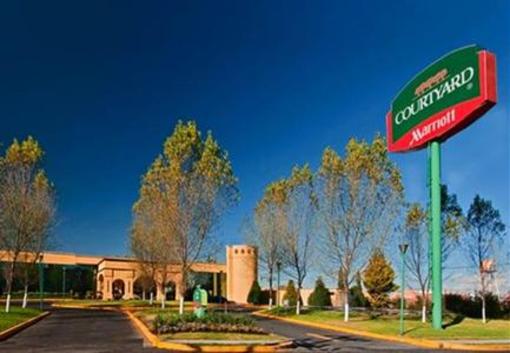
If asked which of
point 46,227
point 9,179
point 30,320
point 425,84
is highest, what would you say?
point 425,84

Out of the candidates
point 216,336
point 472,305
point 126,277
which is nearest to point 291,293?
point 472,305

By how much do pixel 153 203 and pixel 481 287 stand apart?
18477 millimetres

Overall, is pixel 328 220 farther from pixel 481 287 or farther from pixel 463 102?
pixel 463 102

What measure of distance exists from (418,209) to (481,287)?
5199mm

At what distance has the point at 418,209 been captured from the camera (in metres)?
34.1

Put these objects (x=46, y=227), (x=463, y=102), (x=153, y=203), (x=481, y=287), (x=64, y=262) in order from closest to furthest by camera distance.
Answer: (x=463, y=102) → (x=481, y=287) → (x=153, y=203) → (x=46, y=227) → (x=64, y=262)

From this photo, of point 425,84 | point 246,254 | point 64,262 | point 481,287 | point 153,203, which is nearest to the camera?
point 425,84

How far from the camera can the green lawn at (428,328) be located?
22.5m

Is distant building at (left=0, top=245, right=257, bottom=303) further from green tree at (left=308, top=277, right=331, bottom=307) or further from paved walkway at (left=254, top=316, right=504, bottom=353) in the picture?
paved walkway at (left=254, top=316, right=504, bottom=353)

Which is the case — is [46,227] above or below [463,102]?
below

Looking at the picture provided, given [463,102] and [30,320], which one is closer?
[463,102]

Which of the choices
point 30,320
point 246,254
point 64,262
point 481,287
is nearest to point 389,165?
point 481,287

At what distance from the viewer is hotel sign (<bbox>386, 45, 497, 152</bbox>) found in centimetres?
2380

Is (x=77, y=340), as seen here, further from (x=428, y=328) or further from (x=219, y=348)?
(x=428, y=328)
